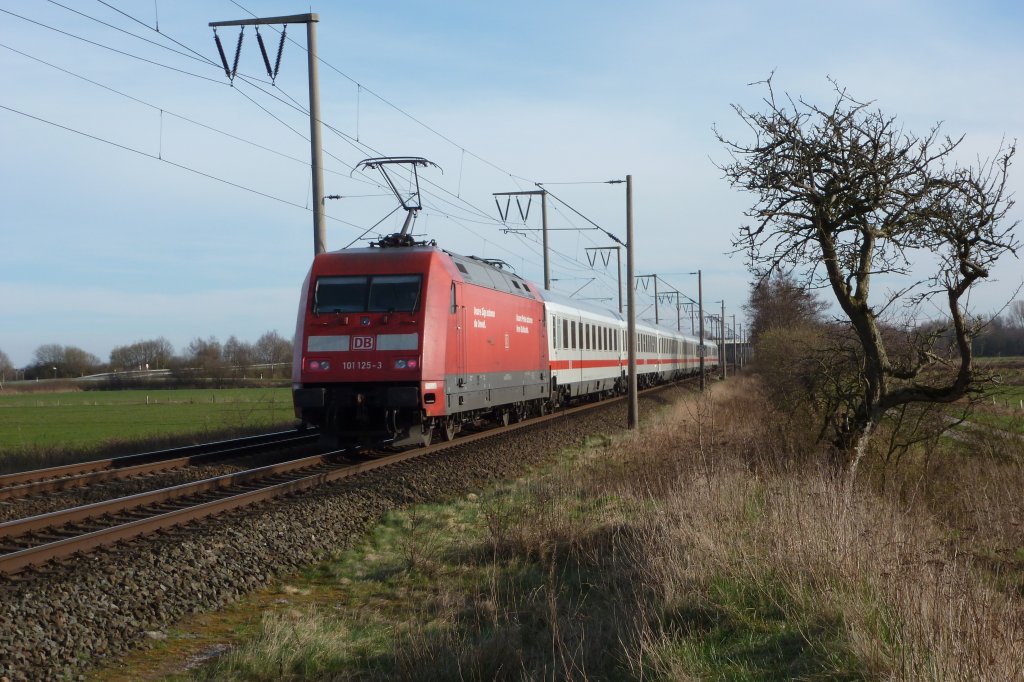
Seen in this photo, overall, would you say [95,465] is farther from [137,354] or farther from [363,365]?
[137,354]

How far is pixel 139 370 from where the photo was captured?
295 ft

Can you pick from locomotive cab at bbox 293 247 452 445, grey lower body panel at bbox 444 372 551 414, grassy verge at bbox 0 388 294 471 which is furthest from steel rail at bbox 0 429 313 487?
grey lower body panel at bbox 444 372 551 414

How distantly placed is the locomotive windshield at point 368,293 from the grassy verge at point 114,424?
19.4 ft

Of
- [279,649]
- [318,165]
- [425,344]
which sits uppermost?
[318,165]

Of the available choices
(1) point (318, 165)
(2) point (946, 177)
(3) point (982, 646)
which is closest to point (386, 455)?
(1) point (318, 165)

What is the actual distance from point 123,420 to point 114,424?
2.20 meters

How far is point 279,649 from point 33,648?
1.46 meters

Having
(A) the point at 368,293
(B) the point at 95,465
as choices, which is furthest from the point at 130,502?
(A) the point at 368,293

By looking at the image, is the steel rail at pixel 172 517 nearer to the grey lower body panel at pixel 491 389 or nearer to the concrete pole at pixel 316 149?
the grey lower body panel at pixel 491 389

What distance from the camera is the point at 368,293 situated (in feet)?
49.5

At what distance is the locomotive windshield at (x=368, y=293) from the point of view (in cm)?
1495

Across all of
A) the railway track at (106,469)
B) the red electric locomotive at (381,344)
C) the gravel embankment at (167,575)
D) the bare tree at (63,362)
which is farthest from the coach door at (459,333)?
the bare tree at (63,362)

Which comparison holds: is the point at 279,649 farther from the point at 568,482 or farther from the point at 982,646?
the point at 568,482

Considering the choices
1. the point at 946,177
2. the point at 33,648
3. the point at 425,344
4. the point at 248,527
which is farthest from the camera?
the point at 425,344
